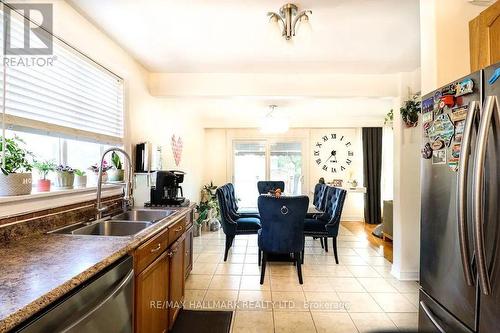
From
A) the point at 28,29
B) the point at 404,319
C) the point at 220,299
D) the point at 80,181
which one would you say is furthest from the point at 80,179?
the point at 404,319

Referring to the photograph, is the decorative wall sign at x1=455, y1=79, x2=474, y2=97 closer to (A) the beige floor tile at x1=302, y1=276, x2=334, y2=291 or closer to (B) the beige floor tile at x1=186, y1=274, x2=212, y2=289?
(A) the beige floor tile at x1=302, y1=276, x2=334, y2=291

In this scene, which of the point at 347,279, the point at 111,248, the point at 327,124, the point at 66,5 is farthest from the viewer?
the point at 327,124

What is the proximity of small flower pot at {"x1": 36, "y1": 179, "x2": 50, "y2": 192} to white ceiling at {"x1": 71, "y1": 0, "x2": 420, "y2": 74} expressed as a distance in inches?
47.3

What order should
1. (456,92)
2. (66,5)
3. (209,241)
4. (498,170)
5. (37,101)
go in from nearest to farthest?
(498,170) < (456,92) < (37,101) < (66,5) < (209,241)

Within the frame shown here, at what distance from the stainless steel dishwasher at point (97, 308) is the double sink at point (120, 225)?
618 millimetres

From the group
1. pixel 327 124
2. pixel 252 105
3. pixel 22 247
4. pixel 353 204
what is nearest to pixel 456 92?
pixel 22 247

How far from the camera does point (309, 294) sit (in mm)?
2619

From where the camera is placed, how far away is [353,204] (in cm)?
612

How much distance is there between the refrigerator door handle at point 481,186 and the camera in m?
0.89

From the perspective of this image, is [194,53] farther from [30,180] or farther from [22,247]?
[22,247]

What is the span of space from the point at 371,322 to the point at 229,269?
1622 mm

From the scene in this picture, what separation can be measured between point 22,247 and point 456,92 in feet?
6.79

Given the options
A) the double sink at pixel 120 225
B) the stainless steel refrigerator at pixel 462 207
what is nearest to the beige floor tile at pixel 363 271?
the stainless steel refrigerator at pixel 462 207

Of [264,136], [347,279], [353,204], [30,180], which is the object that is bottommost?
Result: [347,279]
